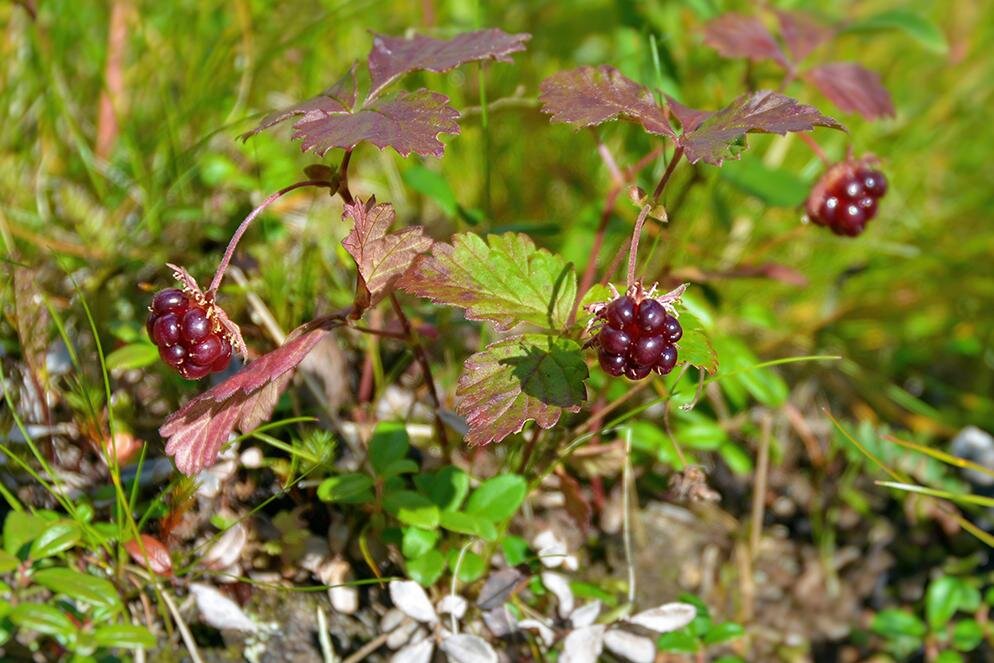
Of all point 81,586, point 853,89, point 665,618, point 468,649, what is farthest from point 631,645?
point 853,89

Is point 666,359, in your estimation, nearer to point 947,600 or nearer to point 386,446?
point 386,446

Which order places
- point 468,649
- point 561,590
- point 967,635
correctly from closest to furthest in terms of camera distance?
point 468,649, point 561,590, point 967,635

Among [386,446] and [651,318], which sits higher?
[651,318]

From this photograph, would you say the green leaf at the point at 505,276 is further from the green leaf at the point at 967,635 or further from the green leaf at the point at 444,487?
the green leaf at the point at 967,635

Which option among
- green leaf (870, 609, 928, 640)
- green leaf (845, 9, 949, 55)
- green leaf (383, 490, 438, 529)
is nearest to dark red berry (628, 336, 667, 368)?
green leaf (383, 490, 438, 529)

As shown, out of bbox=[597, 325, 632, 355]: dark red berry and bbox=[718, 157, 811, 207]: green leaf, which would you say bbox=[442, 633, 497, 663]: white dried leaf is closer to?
bbox=[597, 325, 632, 355]: dark red berry

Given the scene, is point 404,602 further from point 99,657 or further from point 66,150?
point 66,150

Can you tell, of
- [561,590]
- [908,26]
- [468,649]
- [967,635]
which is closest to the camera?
[468,649]
